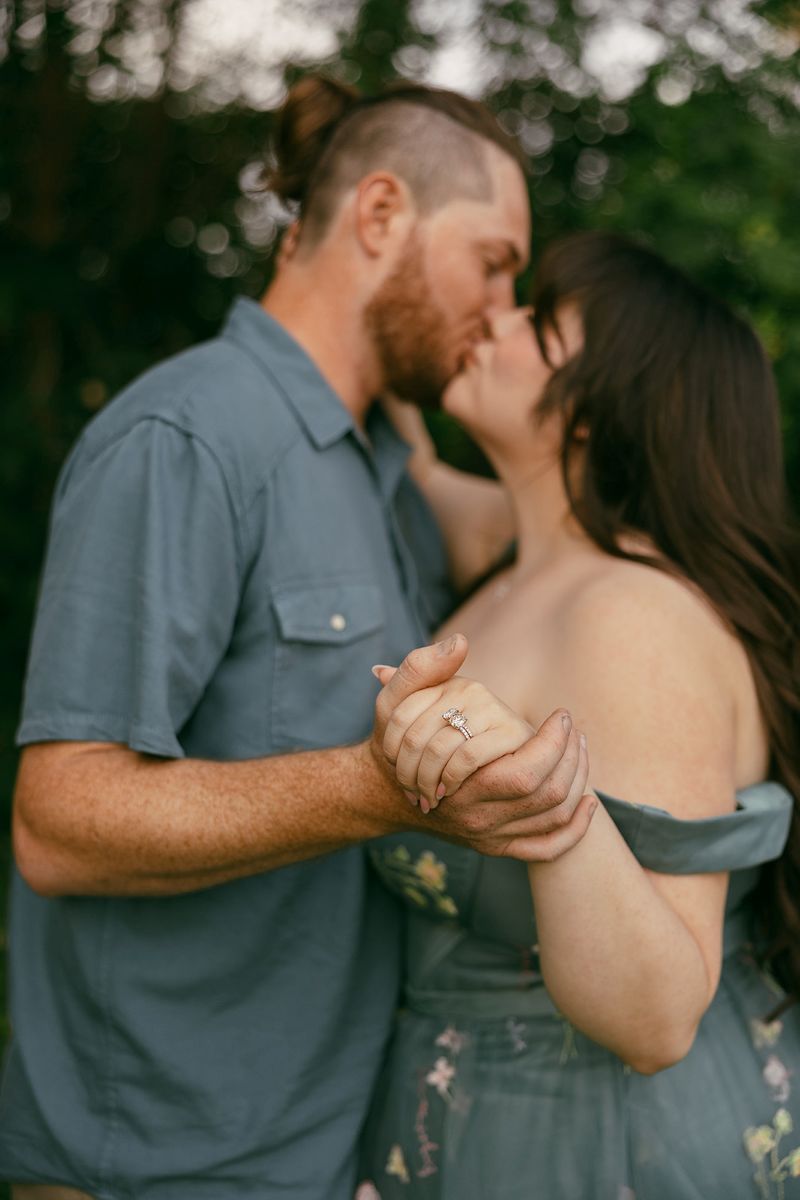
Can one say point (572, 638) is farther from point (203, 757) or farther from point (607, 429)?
point (203, 757)

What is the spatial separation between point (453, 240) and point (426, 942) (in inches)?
59.9

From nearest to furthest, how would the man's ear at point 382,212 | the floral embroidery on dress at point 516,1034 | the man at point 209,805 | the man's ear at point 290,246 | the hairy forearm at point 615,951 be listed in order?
the hairy forearm at point 615,951 → the man at point 209,805 → the floral embroidery on dress at point 516,1034 → the man's ear at point 382,212 → the man's ear at point 290,246

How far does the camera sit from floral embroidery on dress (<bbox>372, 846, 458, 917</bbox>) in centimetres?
202

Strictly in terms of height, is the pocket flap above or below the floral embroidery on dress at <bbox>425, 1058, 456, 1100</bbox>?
above

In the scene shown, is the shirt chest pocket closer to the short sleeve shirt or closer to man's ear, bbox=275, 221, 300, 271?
the short sleeve shirt

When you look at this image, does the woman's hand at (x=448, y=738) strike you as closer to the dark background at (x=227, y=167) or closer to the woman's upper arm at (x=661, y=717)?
the woman's upper arm at (x=661, y=717)

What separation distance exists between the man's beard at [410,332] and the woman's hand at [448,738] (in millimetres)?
1319

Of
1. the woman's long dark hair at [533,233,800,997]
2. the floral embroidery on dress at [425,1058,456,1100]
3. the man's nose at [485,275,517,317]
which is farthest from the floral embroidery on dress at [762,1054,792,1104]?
the man's nose at [485,275,517,317]

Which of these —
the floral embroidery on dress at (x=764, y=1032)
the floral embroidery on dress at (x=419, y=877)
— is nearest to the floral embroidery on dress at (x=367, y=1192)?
the floral embroidery on dress at (x=419, y=877)

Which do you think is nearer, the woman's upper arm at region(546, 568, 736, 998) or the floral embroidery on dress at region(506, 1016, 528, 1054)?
the woman's upper arm at region(546, 568, 736, 998)

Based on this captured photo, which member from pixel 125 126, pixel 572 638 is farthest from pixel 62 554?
pixel 125 126

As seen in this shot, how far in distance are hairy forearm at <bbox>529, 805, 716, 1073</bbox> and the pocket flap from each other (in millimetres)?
636

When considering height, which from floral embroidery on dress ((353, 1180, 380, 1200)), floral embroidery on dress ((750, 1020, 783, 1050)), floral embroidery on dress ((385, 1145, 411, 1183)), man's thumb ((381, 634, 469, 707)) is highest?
man's thumb ((381, 634, 469, 707))

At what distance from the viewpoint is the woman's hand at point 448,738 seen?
143 cm
